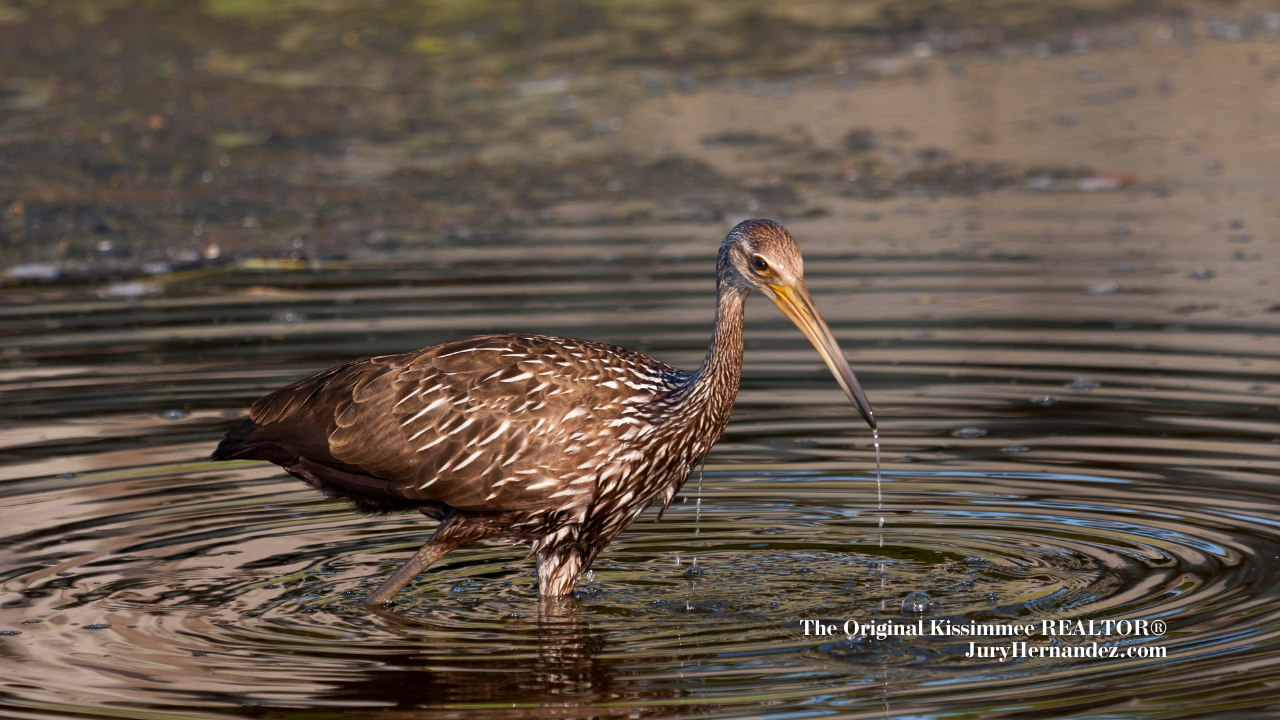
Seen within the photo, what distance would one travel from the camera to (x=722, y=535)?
8.01 m

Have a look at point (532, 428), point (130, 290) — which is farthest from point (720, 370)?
point (130, 290)

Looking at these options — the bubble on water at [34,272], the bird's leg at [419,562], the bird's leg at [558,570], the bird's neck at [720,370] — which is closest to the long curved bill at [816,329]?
the bird's neck at [720,370]

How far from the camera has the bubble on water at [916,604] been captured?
6.74 meters

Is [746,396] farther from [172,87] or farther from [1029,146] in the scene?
[172,87]

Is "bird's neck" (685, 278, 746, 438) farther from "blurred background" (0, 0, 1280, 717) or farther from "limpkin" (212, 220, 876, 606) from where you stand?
"blurred background" (0, 0, 1280, 717)

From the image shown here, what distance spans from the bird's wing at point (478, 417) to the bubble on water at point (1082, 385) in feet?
12.2

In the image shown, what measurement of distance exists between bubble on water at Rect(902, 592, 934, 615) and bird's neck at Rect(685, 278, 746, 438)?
42.0 inches

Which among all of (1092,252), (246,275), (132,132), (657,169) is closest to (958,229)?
(1092,252)

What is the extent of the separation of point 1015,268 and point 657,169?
16.5ft

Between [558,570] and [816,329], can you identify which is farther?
[558,570]

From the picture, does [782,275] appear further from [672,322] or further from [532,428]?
[672,322]

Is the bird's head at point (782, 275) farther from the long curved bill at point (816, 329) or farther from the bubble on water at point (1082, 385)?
the bubble on water at point (1082, 385)

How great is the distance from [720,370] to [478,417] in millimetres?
1028

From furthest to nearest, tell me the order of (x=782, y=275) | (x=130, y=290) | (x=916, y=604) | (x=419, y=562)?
1. (x=130, y=290)
2. (x=419, y=562)
3. (x=782, y=275)
4. (x=916, y=604)
